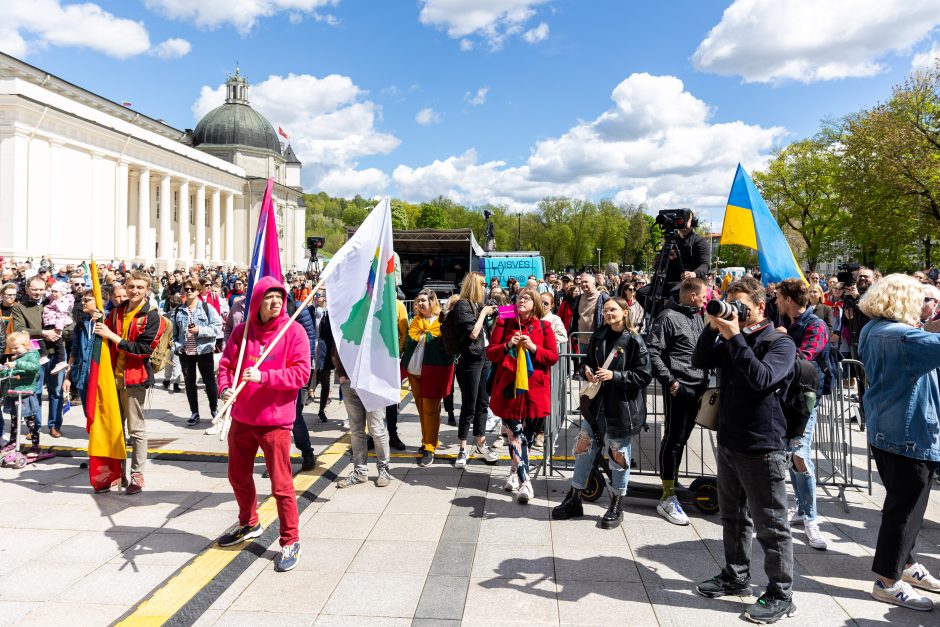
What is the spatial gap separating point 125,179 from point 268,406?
159 feet

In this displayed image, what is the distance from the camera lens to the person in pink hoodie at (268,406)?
176 inches

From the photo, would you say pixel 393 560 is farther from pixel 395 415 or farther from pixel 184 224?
pixel 184 224

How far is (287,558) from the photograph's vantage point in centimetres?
441

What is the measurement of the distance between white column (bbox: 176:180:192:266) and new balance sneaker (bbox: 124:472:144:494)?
187 feet

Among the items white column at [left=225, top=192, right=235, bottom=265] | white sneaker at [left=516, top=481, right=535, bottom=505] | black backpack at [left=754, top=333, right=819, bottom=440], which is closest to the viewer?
black backpack at [left=754, top=333, right=819, bottom=440]

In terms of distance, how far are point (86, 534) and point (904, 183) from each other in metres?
33.7

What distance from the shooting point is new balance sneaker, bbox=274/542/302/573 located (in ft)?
14.4

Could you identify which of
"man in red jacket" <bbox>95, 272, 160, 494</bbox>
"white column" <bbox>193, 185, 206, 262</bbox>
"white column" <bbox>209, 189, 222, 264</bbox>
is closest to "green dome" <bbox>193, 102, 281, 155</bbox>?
"white column" <bbox>209, 189, 222, 264</bbox>

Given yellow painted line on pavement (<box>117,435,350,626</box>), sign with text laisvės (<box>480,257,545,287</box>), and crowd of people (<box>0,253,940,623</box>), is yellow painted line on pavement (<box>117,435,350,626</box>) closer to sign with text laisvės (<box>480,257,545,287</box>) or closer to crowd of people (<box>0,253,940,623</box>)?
crowd of people (<box>0,253,940,623</box>)

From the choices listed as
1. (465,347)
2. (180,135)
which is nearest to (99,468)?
(465,347)

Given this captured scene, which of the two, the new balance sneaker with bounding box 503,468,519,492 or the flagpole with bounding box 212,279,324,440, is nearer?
the flagpole with bounding box 212,279,324,440

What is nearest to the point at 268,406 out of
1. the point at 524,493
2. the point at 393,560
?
the point at 393,560

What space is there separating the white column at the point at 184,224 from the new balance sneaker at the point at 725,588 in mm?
60614

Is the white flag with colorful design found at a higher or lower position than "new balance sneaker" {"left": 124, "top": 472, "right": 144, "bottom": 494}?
higher
